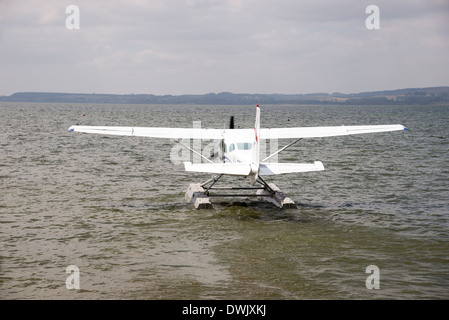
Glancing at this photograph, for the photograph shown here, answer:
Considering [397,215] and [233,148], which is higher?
[233,148]

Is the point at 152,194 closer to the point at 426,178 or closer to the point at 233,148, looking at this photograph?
the point at 233,148

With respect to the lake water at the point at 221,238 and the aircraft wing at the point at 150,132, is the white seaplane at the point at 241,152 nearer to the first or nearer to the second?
the aircraft wing at the point at 150,132

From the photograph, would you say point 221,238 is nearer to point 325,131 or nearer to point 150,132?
point 150,132

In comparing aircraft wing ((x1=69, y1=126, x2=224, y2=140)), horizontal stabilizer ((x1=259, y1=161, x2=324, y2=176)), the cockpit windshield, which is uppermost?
aircraft wing ((x1=69, y1=126, x2=224, y2=140))

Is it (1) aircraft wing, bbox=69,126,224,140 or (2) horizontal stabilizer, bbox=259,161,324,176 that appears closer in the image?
(2) horizontal stabilizer, bbox=259,161,324,176

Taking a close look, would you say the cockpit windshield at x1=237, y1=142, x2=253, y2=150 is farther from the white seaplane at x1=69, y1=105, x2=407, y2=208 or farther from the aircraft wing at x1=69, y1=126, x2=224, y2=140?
the aircraft wing at x1=69, y1=126, x2=224, y2=140

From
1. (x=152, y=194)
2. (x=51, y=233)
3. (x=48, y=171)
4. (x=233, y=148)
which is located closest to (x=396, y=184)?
(x=233, y=148)

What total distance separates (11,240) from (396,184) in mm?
13901

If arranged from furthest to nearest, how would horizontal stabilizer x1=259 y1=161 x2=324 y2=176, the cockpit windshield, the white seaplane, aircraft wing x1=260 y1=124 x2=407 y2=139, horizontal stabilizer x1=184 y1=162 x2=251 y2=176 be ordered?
1. aircraft wing x1=260 y1=124 x2=407 y2=139
2. the cockpit windshield
3. horizontal stabilizer x1=259 y1=161 x2=324 y2=176
4. the white seaplane
5. horizontal stabilizer x1=184 y1=162 x2=251 y2=176

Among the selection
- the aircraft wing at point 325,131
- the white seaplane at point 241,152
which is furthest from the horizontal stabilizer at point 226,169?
the aircraft wing at point 325,131

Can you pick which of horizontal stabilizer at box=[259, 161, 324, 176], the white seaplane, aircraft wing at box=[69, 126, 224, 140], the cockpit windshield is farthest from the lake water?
aircraft wing at box=[69, 126, 224, 140]

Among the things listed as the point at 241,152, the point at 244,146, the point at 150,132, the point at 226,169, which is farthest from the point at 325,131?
the point at 150,132

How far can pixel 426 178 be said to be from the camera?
1992 centimetres

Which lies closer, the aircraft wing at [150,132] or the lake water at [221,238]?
the lake water at [221,238]
